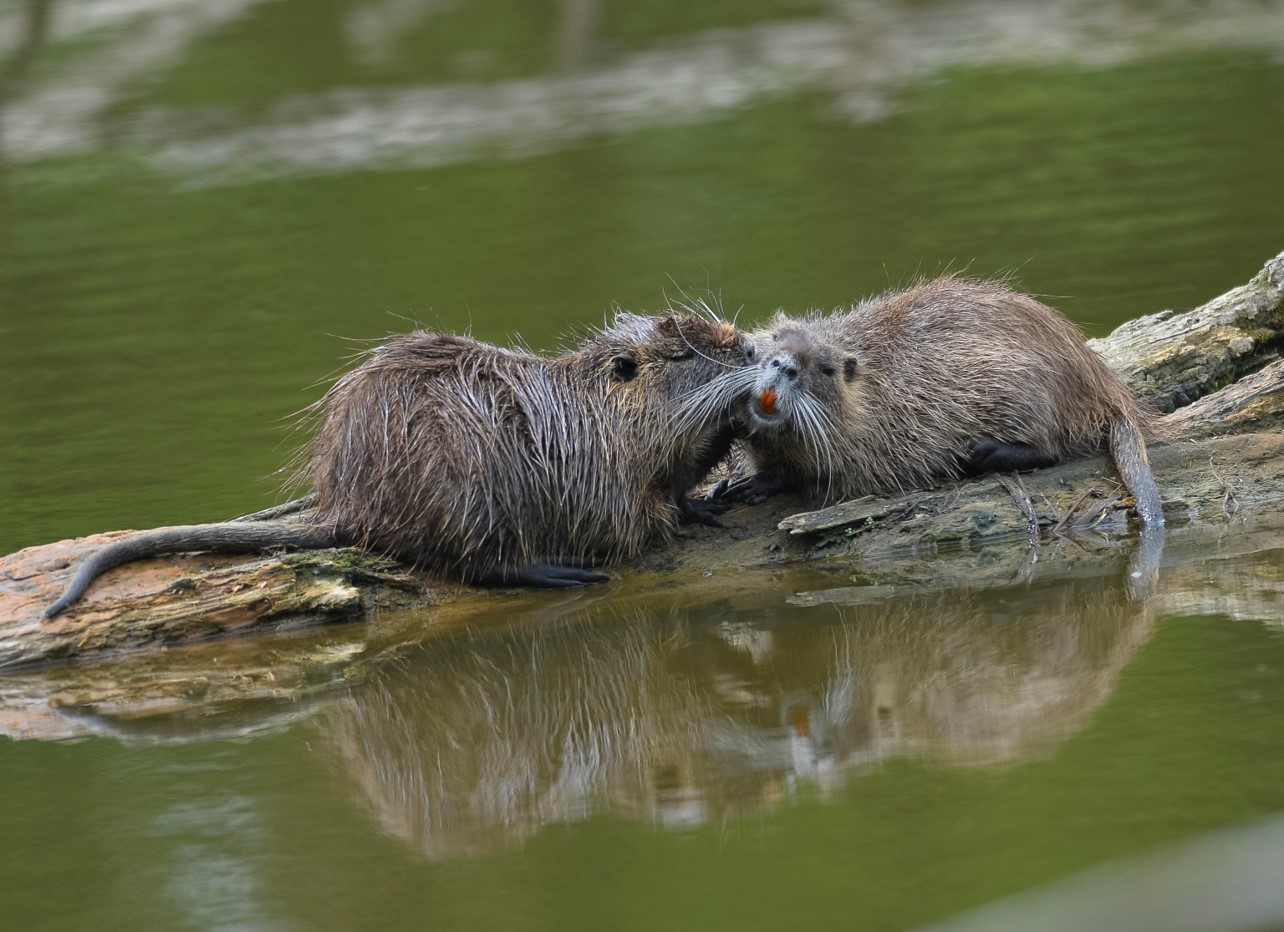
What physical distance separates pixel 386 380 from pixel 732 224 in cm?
698

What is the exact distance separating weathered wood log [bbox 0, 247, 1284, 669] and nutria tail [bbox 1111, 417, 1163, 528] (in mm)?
84

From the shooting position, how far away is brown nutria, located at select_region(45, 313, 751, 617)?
5367 millimetres

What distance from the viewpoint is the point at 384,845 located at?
149 inches

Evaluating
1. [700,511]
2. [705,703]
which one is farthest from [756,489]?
[705,703]

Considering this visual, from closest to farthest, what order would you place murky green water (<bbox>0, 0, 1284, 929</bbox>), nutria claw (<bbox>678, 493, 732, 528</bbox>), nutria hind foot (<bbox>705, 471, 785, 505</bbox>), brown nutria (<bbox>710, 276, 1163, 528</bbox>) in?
murky green water (<bbox>0, 0, 1284, 929</bbox>) < brown nutria (<bbox>710, 276, 1163, 528</bbox>) < nutria claw (<bbox>678, 493, 732, 528</bbox>) < nutria hind foot (<bbox>705, 471, 785, 505</bbox>)

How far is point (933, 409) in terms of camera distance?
18.8 feet

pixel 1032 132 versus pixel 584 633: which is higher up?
pixel 1032 132

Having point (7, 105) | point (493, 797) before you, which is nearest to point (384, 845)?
point (493, 797)

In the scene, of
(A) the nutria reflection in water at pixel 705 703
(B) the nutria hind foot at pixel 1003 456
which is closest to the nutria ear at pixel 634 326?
(A) the nutria reflection in water at pixel 705 703

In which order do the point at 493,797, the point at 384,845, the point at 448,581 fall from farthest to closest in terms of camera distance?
1. the point at 448,581
2. the point at 493,797
3. the point at 384,845

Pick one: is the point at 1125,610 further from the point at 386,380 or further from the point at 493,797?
the point at 386,380

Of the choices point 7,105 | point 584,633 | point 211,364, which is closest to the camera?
point 584,633

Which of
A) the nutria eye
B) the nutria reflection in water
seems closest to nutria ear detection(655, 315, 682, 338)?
the nutria eye

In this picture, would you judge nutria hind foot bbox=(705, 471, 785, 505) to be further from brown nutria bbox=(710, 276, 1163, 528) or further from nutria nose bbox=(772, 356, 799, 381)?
nutria nose bbox=(772, 356, 799, 381)
